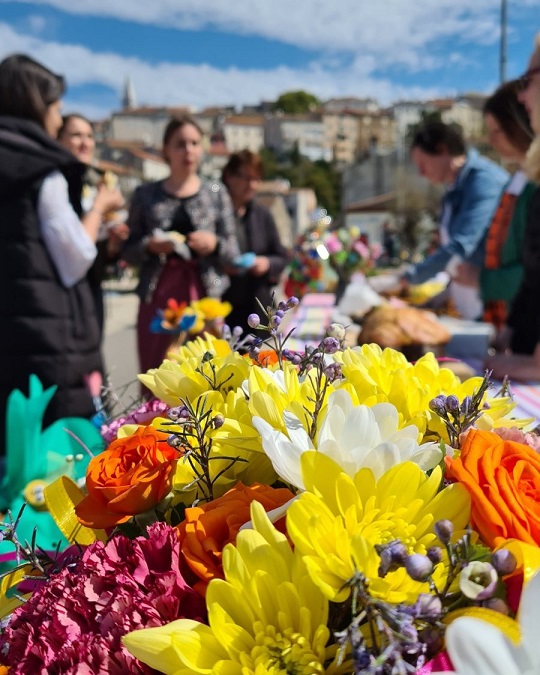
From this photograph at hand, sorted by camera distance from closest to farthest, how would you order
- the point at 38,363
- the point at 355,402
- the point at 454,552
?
the point at 454,552 < the point at 355,402 < the point at 38,363

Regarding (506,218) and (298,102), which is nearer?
(506,218)

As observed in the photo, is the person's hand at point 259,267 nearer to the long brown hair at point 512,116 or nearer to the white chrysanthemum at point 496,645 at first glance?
the long brown hair at point 512,116

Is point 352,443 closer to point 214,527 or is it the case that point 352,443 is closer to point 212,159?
point 214,527

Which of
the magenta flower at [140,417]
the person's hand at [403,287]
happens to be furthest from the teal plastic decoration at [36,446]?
the person's hand at [403,287]

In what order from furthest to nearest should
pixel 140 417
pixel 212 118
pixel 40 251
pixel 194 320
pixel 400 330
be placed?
pixel 212 118 < pixel 40 251 < pixel 400 330 < pixel 194 320 < pixel 140 417

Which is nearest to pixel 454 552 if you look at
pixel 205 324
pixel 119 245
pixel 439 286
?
pixel 205 324

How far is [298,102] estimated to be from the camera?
69875mm

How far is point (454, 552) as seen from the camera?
0.34 meters

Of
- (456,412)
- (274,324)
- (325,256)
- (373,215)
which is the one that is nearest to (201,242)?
(325,256)

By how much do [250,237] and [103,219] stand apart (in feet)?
3.04

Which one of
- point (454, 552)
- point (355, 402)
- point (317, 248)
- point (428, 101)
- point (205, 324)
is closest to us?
point (454, 552)

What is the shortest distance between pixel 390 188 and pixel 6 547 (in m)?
41.7

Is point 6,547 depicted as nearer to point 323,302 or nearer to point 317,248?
point 317,248

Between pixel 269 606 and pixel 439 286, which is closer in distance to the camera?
pixel 269 606
